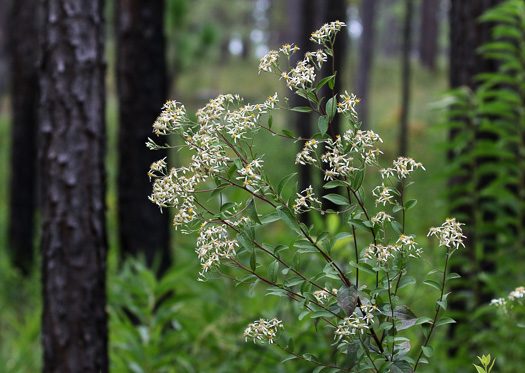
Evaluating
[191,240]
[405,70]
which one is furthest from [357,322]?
[405,70]

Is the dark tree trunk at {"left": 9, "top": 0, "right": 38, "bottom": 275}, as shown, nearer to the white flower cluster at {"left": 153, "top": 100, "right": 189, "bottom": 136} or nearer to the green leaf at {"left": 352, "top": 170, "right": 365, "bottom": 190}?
the white flower cluster at {"left": 153, "top": 100, "right": 189, "bottom": 136}

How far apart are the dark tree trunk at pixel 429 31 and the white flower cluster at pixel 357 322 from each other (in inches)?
1184

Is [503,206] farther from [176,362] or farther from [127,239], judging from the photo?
[127,239]

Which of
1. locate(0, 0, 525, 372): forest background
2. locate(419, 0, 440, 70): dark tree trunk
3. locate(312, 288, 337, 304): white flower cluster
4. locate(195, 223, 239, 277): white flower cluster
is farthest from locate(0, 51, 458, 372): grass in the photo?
locate(195, 223, 239, 277): white flower cluster

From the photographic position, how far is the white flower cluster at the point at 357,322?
1.42 meters

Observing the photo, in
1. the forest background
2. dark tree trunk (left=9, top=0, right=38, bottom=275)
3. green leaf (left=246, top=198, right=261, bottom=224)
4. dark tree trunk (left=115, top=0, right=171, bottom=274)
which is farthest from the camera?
dark tree trunk (left=9, top=0, right=38, bottom=275)

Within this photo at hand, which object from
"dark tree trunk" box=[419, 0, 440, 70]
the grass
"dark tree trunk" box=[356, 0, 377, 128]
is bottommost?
the grass

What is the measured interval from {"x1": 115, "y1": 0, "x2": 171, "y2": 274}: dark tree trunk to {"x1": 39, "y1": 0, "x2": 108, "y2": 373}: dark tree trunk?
185 centimetres

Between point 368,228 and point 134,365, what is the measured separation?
2.00 m

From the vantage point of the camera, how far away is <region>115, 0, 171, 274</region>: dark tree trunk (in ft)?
15.8

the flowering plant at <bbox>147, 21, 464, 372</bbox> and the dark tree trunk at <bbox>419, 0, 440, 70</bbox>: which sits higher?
the dark tree trunk at <bbox>419, 0, 440, 70</bbox>

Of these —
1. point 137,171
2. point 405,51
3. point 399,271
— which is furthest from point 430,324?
point 405,51

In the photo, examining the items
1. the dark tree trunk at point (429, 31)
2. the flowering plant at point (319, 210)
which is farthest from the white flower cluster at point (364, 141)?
the dark tree trunk at point (429, 31)

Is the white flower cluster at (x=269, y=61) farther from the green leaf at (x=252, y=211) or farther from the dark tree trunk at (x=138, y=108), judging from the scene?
the dark tree trunk at (x=138, y=108)
